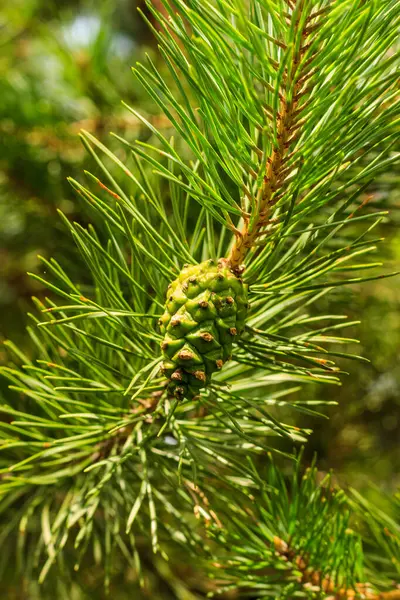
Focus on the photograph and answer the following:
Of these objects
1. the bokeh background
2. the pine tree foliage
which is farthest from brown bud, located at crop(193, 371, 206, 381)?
the bokeh background

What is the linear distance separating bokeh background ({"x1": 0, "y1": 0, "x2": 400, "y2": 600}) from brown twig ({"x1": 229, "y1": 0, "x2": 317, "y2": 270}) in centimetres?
36

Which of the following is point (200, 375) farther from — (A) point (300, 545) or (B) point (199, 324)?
(A) point (300, 545)

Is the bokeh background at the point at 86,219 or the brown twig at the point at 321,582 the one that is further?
the bokeh background at the point at 86,219

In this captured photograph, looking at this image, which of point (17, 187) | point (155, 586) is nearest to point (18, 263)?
point (17, 187)

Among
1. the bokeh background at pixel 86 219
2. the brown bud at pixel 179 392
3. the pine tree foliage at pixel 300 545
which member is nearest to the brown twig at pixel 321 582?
the pine tree foliage at pixel 300 545

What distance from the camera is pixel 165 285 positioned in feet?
1.49

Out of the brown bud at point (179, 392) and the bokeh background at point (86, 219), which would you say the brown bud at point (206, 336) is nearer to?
the brown bud at point (179, 392)

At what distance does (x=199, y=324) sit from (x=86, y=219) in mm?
398

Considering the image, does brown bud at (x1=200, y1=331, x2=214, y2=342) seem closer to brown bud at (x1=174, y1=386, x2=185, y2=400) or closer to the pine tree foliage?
brown bud at (x1=174, y1=386, x2=185, y2=400)

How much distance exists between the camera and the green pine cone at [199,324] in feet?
1.19

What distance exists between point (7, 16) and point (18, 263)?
2.13 feet

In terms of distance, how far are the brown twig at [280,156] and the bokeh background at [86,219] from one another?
0.36m

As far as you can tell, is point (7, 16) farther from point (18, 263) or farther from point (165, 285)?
point (165, 285)

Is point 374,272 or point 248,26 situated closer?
point 248,26
